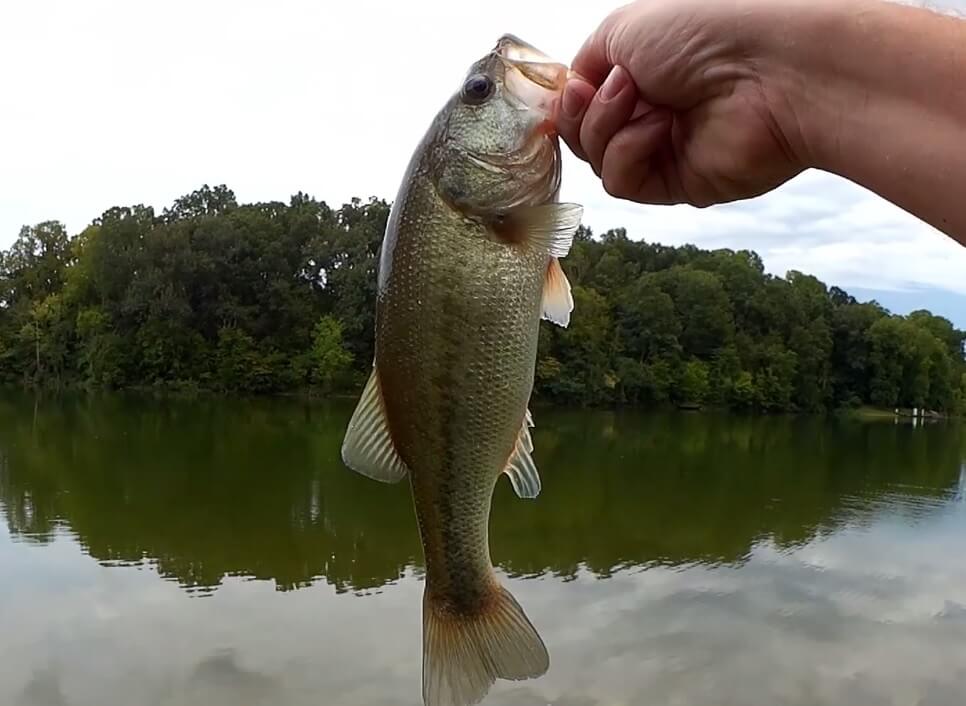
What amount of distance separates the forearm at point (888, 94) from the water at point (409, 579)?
Result: 1303cm

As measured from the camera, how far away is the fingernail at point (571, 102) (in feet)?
6.98

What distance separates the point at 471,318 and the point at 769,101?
83 centimetres

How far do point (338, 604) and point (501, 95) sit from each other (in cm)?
1681

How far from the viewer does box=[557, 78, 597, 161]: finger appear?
83.9 inches

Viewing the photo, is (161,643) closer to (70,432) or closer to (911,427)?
(70,432)

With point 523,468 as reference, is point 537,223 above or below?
above

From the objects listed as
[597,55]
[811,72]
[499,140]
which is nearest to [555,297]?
[499,140]

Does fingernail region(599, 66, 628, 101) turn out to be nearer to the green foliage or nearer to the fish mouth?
the fish mouth

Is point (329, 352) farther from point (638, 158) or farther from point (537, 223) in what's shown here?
point (537, 223)

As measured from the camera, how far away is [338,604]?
1764cm

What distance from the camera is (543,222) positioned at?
80.4 inches

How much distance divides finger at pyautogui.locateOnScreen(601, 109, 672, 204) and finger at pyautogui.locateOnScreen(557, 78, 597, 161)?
0.40 ft

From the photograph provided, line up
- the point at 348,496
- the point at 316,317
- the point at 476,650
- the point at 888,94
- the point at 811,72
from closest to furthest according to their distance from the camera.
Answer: the point at 888,94 < the point at 811,72 < the point at 476,650 < the point at 348,496 < the point at 316,317

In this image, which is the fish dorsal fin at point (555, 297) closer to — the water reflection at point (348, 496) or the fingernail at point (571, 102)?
the fingernail at point (571, 102)
